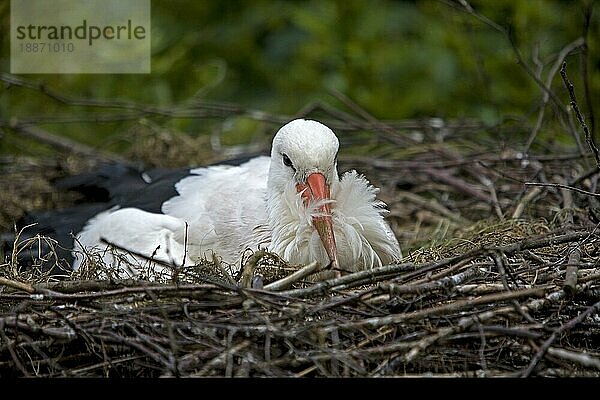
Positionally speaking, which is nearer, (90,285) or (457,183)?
(90,285)

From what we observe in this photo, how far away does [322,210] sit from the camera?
9.31ft

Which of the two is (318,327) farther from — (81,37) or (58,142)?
(81,37)

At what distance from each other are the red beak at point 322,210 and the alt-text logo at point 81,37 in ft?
7.77

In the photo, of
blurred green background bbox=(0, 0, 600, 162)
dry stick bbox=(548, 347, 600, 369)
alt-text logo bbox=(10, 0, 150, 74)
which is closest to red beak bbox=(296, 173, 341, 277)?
dry stick bbox=(548, 347, 600, 369)

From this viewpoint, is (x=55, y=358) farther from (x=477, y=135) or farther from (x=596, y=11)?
(x=596, y=11)

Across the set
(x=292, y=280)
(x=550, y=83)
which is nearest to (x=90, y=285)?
(x=292, y=280)

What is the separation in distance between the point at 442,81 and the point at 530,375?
3454 millimetres

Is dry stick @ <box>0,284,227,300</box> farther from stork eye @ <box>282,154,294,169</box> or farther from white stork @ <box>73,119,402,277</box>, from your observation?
stork eye @ <box>282,154,294,169</box>

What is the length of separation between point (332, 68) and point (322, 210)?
2.68m

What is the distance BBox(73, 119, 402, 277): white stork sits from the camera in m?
2.87

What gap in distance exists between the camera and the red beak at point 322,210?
2803mm

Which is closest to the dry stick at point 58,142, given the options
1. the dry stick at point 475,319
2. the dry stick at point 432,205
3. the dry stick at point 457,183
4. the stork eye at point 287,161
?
the dry stick at point 432,205

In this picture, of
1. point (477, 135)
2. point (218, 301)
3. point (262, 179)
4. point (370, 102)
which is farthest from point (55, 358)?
point (370, 102)

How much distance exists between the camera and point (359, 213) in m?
2.94
